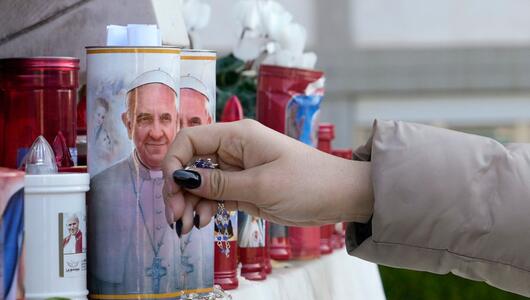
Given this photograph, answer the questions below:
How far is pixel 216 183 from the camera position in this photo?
143 centimetres

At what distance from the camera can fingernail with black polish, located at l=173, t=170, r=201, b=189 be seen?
1369mm

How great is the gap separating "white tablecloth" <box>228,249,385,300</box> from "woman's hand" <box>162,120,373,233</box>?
0.61ft

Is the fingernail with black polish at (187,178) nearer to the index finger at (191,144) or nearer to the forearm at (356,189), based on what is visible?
the index finger at (191,144)

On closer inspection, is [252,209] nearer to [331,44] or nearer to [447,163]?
[447,163]

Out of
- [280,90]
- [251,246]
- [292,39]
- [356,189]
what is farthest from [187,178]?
[292,39]

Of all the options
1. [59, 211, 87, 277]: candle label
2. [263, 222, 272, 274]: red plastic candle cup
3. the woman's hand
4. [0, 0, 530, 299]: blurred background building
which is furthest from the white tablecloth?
[0, 0, 530, 299]: blurred background building

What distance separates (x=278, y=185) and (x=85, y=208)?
0.28 m

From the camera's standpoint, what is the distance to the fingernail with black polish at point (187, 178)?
4.49 feet

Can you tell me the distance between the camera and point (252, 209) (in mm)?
1569

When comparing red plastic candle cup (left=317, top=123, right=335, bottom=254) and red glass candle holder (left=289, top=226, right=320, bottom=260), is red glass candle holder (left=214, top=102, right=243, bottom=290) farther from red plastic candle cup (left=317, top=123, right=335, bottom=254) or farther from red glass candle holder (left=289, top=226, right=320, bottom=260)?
red plastic candle cup (left=317, top=123, right=335, bottom=254)

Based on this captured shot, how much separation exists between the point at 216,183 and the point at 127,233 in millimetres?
130

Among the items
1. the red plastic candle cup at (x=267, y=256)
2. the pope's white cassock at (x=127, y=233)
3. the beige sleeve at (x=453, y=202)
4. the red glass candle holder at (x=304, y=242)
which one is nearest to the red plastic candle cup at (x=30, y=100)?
the pope's white cassock at (x=127, y=233)

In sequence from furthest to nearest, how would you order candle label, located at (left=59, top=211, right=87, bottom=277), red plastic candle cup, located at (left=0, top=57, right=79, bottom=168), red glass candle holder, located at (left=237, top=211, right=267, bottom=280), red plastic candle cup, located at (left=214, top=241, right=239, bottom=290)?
red glass candle holder, located at (left=237, top=211, right=267, bottom=280) → red plastic candle cup, located at (left=214, top=241, right=239, bottom=290) → red plastic candle cup, located at (left=0, top=57, right=79, bottom=168) → candle label, located at (left=59, top=211, right=87, bottom=277)

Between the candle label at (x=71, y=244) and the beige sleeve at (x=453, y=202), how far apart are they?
41 centimetres
